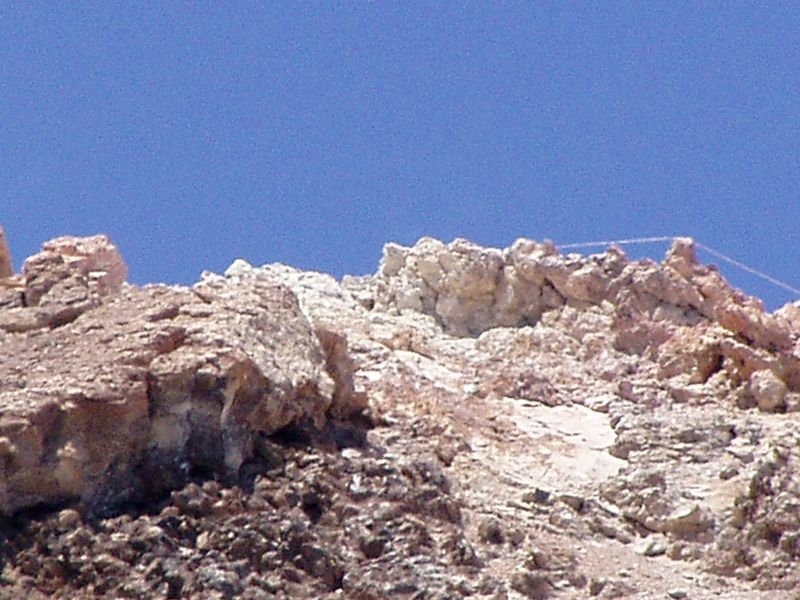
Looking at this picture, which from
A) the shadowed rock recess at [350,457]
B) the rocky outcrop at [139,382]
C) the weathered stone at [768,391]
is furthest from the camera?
the weathered stone at [768,391]

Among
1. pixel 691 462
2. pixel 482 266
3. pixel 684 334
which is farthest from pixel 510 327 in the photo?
pixel 691 462

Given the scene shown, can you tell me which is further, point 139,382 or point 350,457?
point 350,457

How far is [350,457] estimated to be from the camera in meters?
15.3

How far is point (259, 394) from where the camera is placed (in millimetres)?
14789

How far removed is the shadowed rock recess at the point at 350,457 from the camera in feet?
44.0

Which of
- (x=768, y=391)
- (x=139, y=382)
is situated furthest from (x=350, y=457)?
(x=768, y=391)

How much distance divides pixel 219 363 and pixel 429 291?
1004cm

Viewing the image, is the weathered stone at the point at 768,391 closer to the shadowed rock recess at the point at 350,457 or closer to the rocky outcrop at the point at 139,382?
the shadowed rock recess at the point at 350,457

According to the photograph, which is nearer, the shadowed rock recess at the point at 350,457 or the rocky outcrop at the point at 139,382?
the shadowed rock recess at the point at 350,457

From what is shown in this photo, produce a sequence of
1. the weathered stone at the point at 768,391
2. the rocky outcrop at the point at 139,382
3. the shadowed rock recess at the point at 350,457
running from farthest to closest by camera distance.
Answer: the weathered stone at the point at 768,391 < the rocky outcrop at the point at 139,382 < the shadowed rock recess at the point at 350,457

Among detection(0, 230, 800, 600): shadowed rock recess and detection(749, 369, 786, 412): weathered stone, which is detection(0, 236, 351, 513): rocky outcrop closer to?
detection(0, 230, 800, 600): shadowed rock recess

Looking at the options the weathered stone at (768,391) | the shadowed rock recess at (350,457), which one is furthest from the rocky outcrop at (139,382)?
the weathered stone at (768,391)

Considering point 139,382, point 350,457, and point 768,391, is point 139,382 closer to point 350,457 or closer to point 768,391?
point 350,457

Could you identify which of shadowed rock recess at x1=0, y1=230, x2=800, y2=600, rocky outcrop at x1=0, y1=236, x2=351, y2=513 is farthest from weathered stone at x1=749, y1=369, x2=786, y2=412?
rocky outcrop at x1=0, y1=236, x2=351, y2=513
